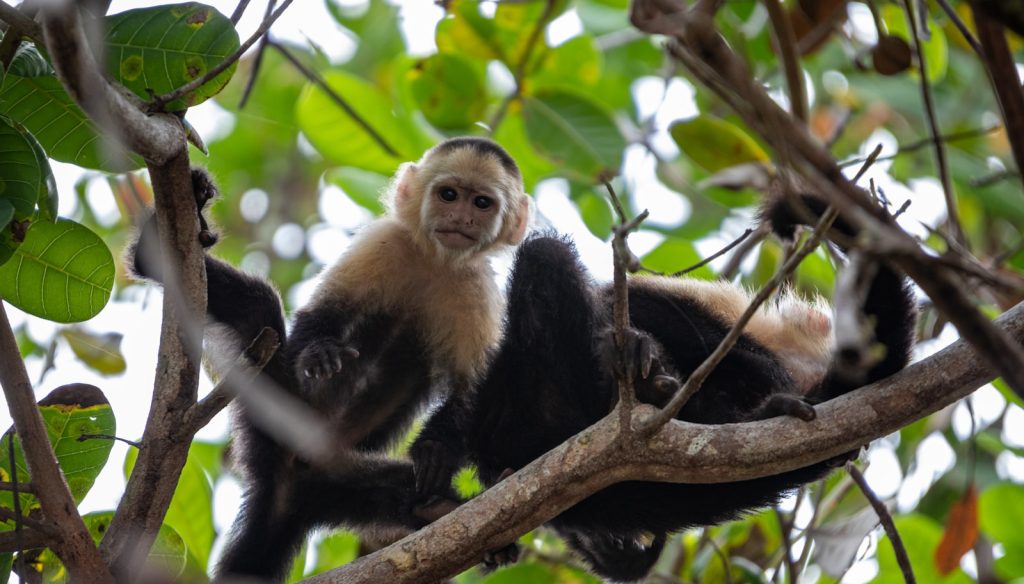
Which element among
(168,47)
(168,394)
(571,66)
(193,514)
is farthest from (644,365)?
(571,66)

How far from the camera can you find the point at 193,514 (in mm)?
3758

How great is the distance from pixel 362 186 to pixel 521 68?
0.99 meters

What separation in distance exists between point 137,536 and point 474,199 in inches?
79.6

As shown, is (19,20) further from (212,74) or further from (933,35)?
(933,35)

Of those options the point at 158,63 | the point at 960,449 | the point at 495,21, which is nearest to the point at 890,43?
the point at 158,63

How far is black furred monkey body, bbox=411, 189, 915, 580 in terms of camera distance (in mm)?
2959

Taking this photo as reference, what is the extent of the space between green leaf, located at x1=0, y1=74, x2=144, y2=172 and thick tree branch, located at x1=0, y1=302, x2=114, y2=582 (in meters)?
0.45

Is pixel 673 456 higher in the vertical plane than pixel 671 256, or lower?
lower

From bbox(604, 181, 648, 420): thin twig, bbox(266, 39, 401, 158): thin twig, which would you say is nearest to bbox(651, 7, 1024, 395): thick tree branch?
bbox(604, 181, 648, 420): thin twig

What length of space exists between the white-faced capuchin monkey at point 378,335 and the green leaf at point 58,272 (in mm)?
311

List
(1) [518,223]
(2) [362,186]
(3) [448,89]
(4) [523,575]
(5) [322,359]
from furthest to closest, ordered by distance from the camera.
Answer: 1. (2) [362,186]
2. (3) [448,89]
3. (1) [518,223]
4. (4) [523,575]
5. (5) [322,359]

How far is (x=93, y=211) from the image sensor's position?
6805mm

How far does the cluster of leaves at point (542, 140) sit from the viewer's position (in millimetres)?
2586

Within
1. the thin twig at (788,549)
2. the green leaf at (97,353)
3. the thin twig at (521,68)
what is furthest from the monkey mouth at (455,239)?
the thin twig at (788,549)
